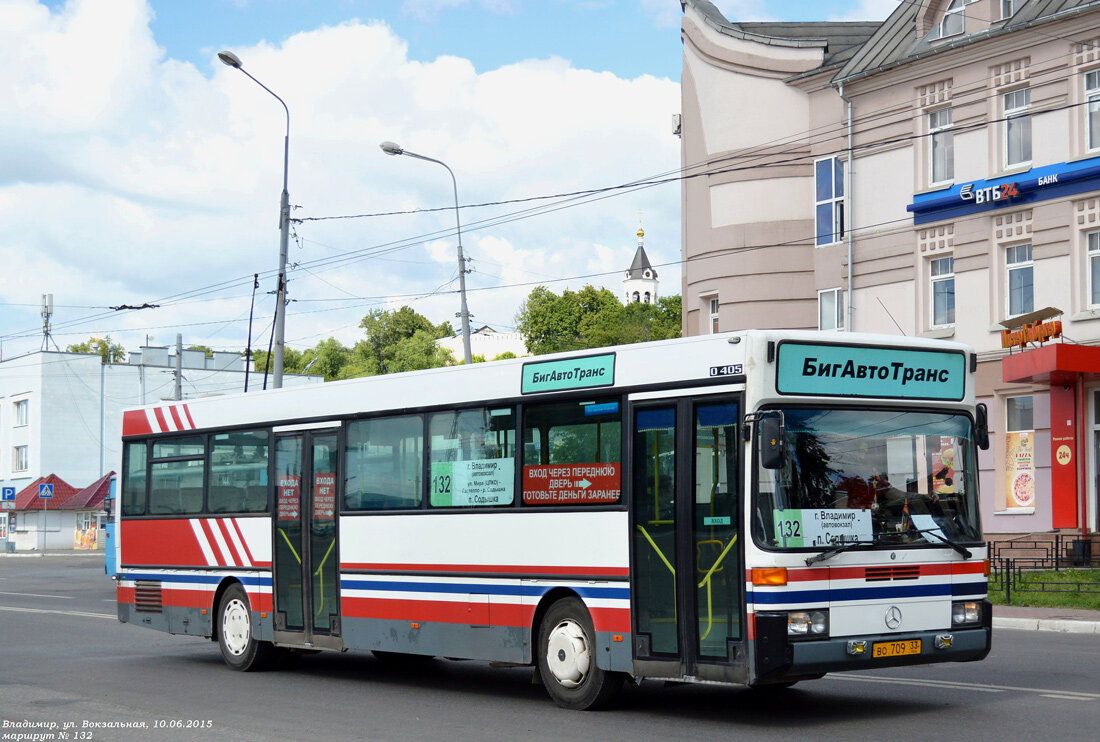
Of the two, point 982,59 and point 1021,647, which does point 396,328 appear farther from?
point 1021,647

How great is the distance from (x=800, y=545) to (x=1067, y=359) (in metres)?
19.3

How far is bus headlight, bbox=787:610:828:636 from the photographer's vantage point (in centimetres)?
997

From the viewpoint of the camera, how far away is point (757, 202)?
117 feet

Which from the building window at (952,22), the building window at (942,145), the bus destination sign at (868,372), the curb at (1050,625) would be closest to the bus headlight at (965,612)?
the bus destination sign at (868,372)

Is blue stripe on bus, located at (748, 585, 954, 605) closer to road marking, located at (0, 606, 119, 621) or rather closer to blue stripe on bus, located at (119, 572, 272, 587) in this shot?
blue stripe on bus, located at (119, 572, 272, 587)

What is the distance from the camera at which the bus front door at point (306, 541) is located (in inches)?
565

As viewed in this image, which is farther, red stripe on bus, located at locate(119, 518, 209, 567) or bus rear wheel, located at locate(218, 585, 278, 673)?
red stripe on bus, located at locate(119, 518, 209, 567)

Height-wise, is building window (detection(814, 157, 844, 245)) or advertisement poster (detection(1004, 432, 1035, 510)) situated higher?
building window (detection(814, 157, 844, 245))

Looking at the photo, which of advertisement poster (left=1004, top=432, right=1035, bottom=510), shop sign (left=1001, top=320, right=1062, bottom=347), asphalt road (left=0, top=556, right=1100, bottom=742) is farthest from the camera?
advertisement poster (left=1004, top=432, right=1035, bottom=510)

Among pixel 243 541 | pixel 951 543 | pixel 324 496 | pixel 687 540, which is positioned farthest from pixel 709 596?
pixel 243 541

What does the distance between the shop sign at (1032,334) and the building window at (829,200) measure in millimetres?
6273

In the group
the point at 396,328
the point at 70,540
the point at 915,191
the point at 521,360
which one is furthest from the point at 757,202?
the point at 396,328

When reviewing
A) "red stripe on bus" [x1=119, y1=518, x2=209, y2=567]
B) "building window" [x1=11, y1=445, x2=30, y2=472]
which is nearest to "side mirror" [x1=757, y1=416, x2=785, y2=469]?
"red stripe on bus" [x1=119, y1=518, x2=209, y2=567]

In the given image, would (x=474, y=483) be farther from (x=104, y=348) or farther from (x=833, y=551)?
(x=104, y=348)
